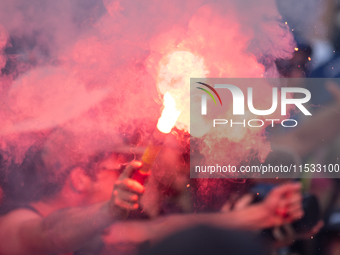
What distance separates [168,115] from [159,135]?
0.40 feet

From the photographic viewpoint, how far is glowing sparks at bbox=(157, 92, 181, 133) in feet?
4.42

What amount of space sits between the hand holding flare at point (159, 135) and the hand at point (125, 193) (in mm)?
32

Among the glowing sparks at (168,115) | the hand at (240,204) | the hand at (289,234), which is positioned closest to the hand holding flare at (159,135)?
the glowing sparks at (168,115)

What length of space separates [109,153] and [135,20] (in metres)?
0.75

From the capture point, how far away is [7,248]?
4.47 ft

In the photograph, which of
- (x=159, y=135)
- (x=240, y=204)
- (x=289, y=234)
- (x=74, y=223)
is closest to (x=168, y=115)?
(x=159, y=135)

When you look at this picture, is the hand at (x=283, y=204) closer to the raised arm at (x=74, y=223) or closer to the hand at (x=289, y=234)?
the hand at (x=289, y=234)

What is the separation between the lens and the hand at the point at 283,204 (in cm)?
137

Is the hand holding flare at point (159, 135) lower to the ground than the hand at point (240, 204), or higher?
higher

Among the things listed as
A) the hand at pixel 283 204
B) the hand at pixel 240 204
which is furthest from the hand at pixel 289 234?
the hand at pixel 240 204

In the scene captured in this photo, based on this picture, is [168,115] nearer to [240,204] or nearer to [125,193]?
[125,193]

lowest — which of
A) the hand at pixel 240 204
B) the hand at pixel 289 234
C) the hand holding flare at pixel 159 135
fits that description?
the hand at pixel 289 234

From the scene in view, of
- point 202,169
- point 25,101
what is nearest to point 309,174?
point 202,169

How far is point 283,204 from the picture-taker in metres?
Answer: 1.37
